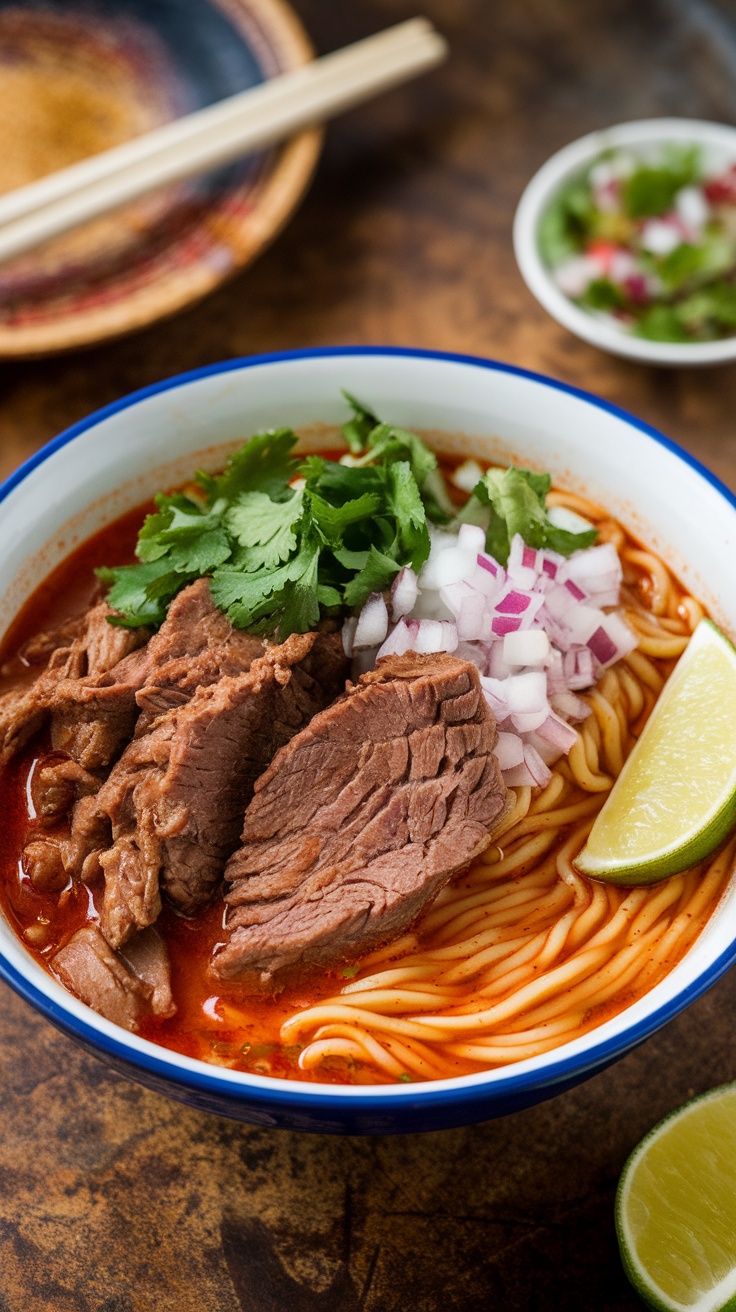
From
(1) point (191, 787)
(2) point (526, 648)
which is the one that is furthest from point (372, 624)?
(1) point (191, 787)

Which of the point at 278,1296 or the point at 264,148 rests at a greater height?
the point at 264,148

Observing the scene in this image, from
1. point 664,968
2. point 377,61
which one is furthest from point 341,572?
point 377,61

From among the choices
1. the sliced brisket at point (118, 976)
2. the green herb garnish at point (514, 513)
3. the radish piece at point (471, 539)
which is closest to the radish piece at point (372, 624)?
the radish piece at point (471, 539)

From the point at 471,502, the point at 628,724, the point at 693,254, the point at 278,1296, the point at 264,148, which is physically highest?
the point at 264,148

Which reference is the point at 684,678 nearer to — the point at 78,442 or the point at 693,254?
the point at 78,442

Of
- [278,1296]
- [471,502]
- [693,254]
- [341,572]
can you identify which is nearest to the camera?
[278,1296]

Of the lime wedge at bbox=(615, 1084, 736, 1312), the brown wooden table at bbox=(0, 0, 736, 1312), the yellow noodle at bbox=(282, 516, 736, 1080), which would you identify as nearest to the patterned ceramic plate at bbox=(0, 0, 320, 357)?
the brown wooden table at bbox=(0, 0, 736, 1312)

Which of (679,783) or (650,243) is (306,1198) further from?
(650,243)

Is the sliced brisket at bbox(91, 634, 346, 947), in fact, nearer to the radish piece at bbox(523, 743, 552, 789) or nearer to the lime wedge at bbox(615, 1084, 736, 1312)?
the radish piece at bbox(523, 743, 552, 789)
